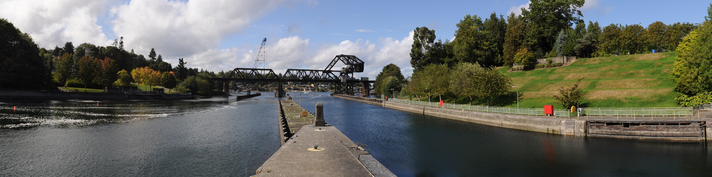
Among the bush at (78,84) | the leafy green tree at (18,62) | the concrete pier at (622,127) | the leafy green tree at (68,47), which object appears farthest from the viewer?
the leafy green tree at (68,47)

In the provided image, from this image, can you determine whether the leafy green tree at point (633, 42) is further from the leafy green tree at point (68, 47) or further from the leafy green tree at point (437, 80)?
the leafy green tree at point (68, 47)

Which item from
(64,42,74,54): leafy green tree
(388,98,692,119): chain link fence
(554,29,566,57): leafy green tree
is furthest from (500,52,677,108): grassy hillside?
(64,42,74,54): leafy green tree

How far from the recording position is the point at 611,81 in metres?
61.0

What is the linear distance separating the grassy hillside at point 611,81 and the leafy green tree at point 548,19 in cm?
1770

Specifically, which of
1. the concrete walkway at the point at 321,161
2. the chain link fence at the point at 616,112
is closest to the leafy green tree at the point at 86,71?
the concrete walkway at the point at 321,161

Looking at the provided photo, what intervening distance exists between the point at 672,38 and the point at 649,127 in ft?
245

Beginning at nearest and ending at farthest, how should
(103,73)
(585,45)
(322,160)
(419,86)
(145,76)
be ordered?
(322,160), (419,86), (585,45), (103,73), (145,76)

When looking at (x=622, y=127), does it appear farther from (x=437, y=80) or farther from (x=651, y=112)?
(x=437, y=80)

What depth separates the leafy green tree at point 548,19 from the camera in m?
97.7

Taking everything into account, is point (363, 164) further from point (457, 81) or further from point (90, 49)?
point (90, 49)

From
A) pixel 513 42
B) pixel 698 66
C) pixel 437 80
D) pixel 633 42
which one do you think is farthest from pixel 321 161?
pixel 633 42

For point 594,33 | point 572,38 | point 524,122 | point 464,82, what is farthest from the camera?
point 594,33

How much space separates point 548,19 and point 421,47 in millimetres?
39010

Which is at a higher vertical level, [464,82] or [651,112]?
[464,82]
